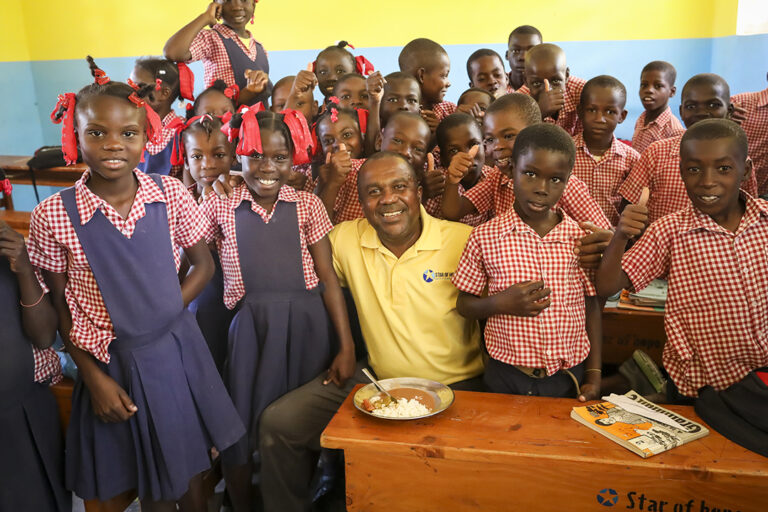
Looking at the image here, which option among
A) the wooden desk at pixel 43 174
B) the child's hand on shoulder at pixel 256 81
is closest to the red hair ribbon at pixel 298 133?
the child's hand on shoulder at pixel 256 81

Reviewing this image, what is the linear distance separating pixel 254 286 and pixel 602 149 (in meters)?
1.99

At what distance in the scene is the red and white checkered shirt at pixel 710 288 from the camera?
5.96 feet

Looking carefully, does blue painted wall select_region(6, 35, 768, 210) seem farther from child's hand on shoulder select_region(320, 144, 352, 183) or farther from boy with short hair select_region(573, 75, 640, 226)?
child's hand on shoulder select_region(320, 144, 352, 183)

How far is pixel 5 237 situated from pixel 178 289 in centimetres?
50

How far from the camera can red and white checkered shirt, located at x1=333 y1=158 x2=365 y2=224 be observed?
111 inches

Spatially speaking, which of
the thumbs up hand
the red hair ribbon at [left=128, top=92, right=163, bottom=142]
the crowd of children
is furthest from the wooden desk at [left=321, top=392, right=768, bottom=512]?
the red hair ribbon at [left=128, top=92, right=163, bottom=142]

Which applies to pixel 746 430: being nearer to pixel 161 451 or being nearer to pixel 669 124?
pixel 161 451

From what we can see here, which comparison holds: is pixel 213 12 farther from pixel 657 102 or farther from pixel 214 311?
pixel 657 102

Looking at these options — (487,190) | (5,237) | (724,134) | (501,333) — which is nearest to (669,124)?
(487,190)

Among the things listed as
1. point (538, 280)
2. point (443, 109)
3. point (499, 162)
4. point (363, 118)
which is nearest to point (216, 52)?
point (363, 118)

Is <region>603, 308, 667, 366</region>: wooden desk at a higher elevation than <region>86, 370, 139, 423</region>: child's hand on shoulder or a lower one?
lower

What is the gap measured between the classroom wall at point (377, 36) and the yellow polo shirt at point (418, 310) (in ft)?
14.6

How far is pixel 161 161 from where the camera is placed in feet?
10.6

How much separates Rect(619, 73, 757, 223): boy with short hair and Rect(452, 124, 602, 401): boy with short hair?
1.08m
